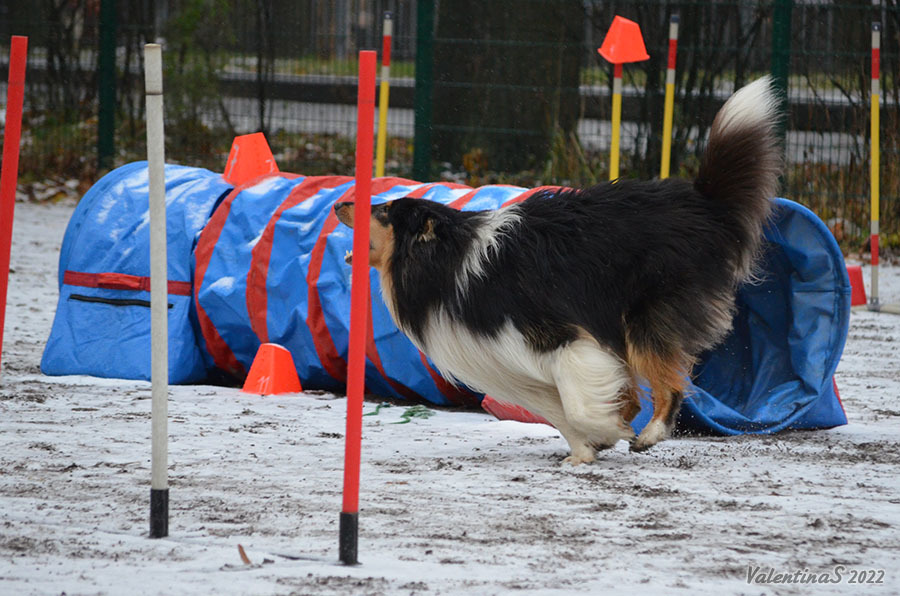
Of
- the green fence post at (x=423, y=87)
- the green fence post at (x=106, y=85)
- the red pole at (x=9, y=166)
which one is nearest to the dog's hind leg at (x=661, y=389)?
the red pole at (x=9, y=166)

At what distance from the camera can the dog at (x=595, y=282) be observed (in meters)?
3.82

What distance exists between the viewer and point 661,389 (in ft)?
12.9

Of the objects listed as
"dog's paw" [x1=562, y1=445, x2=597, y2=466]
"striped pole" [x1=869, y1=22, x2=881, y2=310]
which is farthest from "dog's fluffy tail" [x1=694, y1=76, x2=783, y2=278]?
"striped pole" [x1=869, y1=22, x2=881, y2=310]

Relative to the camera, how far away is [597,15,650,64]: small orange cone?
6609 millimetres

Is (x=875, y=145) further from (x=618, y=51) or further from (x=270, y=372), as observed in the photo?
(x=270, y=372)

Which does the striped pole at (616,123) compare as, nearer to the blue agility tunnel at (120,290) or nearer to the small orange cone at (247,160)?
the small orange cone at (247,160)

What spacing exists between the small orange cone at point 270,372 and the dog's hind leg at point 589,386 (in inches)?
61.8

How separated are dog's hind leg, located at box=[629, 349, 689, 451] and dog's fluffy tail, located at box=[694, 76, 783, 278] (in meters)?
0.41

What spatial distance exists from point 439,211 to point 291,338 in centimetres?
132

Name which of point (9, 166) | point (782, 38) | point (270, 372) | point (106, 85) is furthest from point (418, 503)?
point (106, 85)

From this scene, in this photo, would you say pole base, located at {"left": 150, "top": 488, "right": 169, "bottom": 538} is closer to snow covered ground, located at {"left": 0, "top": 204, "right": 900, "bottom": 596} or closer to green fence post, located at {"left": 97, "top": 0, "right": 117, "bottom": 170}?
snow covered ground, located at {"left": 0, "top": 204, "right": 900, "bottom": 596}

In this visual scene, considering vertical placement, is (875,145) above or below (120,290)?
above

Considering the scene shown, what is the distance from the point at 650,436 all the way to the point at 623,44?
3.38m

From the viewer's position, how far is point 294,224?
16.6 ft
